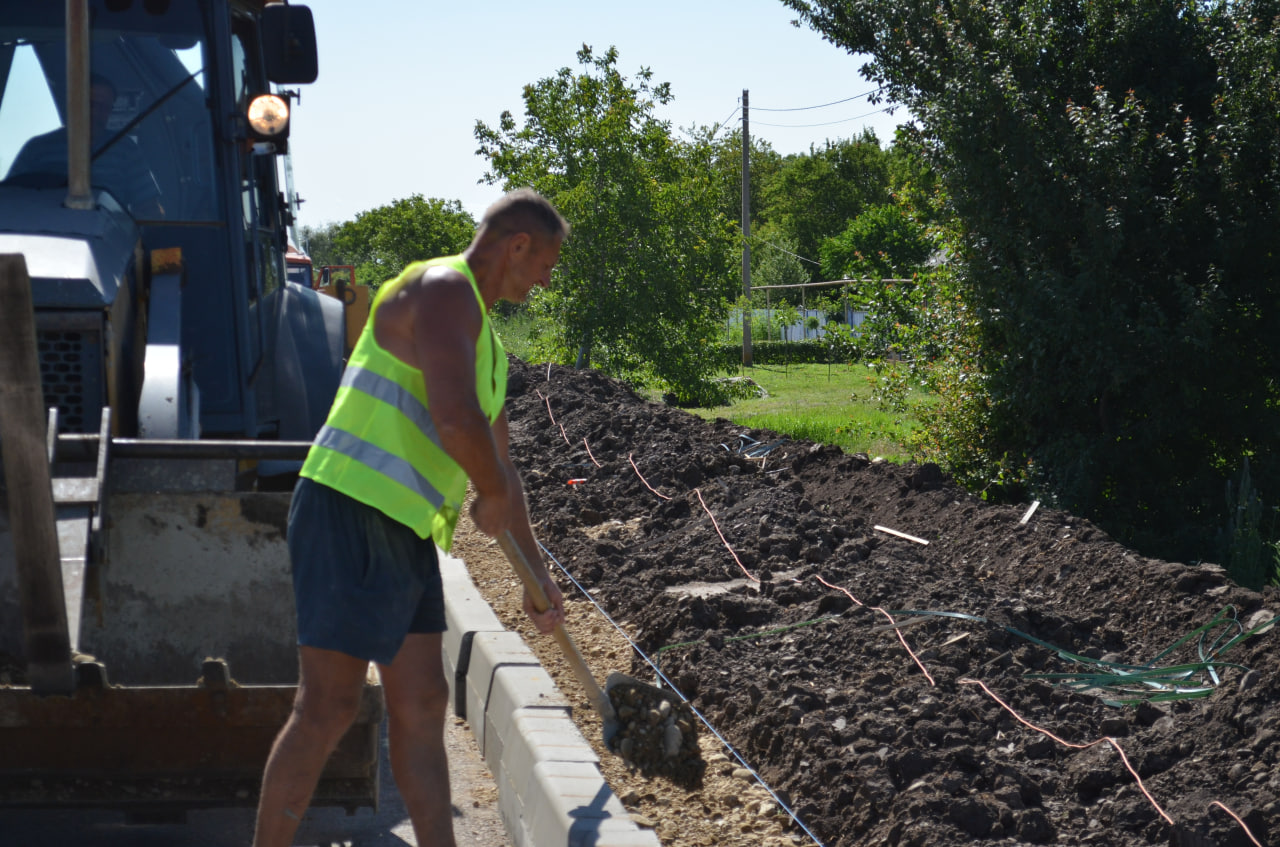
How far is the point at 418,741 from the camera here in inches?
136

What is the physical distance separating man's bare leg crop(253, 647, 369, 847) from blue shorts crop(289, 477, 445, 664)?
0.08m

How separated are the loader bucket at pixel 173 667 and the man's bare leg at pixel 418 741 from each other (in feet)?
1.11

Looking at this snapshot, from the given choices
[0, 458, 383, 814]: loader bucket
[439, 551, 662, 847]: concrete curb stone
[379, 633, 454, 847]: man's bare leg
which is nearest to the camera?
[379, 633, 454, 847]: man's bare leg

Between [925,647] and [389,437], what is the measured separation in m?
2.89

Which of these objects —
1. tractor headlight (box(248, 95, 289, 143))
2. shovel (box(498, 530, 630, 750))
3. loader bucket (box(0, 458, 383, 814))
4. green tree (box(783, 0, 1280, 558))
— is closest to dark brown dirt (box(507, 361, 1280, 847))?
shovel (box(498, 530, 630, 750))

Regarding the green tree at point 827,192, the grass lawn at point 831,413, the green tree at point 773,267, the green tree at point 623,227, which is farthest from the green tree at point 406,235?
the green tree at point 623,227

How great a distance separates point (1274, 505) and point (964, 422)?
2196 millimetres

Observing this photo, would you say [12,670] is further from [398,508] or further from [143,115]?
[143,115]

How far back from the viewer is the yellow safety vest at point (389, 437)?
10.9 feet

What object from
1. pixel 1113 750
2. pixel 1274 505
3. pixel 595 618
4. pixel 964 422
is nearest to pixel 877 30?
pixel 964 422

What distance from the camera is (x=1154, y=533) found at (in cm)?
854

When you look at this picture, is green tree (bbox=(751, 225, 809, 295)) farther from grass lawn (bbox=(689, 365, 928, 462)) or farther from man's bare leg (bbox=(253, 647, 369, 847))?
man's bare leg (bbox=(253, 647, 369, 847))

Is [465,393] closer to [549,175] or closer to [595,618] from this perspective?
[595,618]

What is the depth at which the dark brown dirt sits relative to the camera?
4.01 meters
